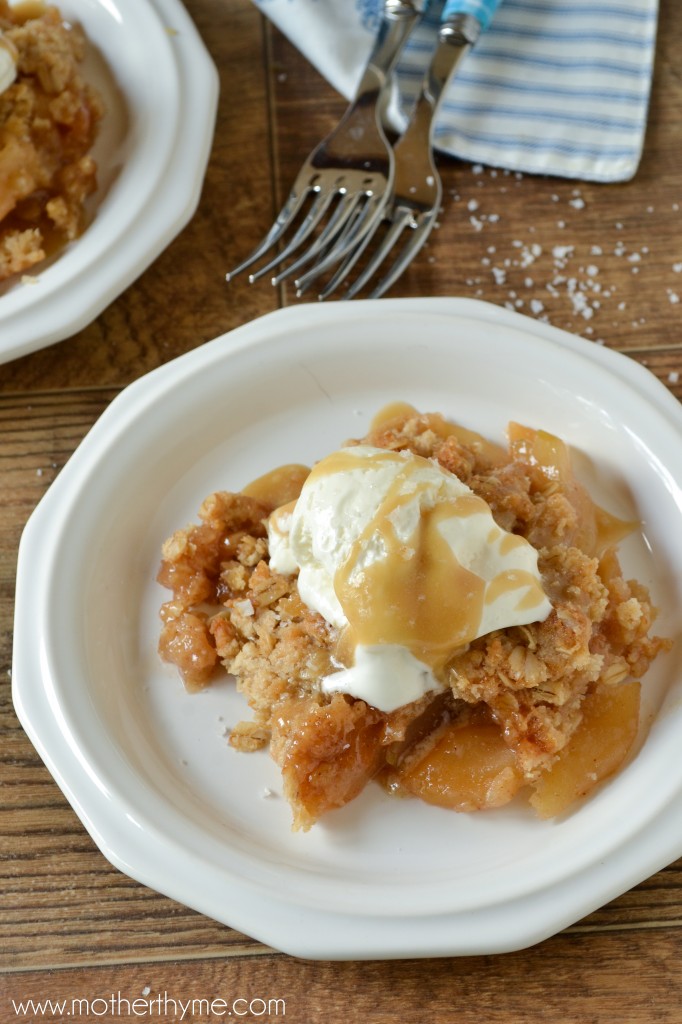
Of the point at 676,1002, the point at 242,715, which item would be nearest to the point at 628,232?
the point at 242,715

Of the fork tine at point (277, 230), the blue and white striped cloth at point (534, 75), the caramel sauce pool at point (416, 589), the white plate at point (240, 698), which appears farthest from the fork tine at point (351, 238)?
the caramel sauce pool at point (416, 589)

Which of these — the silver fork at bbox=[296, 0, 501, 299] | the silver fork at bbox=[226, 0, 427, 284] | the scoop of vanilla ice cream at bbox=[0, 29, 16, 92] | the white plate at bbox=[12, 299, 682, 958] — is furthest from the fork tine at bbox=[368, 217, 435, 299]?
the scoop of vanilla ice cream at bbox=[0, 29, 16, 92]

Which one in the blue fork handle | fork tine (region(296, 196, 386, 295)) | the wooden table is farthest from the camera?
the blue fork handle

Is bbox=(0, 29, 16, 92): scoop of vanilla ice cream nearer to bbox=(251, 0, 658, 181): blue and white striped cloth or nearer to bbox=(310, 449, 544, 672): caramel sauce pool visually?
bbox=(251, 0, 658, 181): blue and white striped cloth

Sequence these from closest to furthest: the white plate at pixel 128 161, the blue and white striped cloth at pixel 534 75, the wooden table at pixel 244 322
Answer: the wooden table at pixel 244 322, the white plate at pixel 128 161, the blue and white striped cloth at pixel 534 75

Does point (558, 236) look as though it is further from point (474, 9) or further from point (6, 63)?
point (6, 63)

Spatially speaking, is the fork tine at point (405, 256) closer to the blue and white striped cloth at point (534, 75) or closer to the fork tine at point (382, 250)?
the fork tine at point (382, 250)
